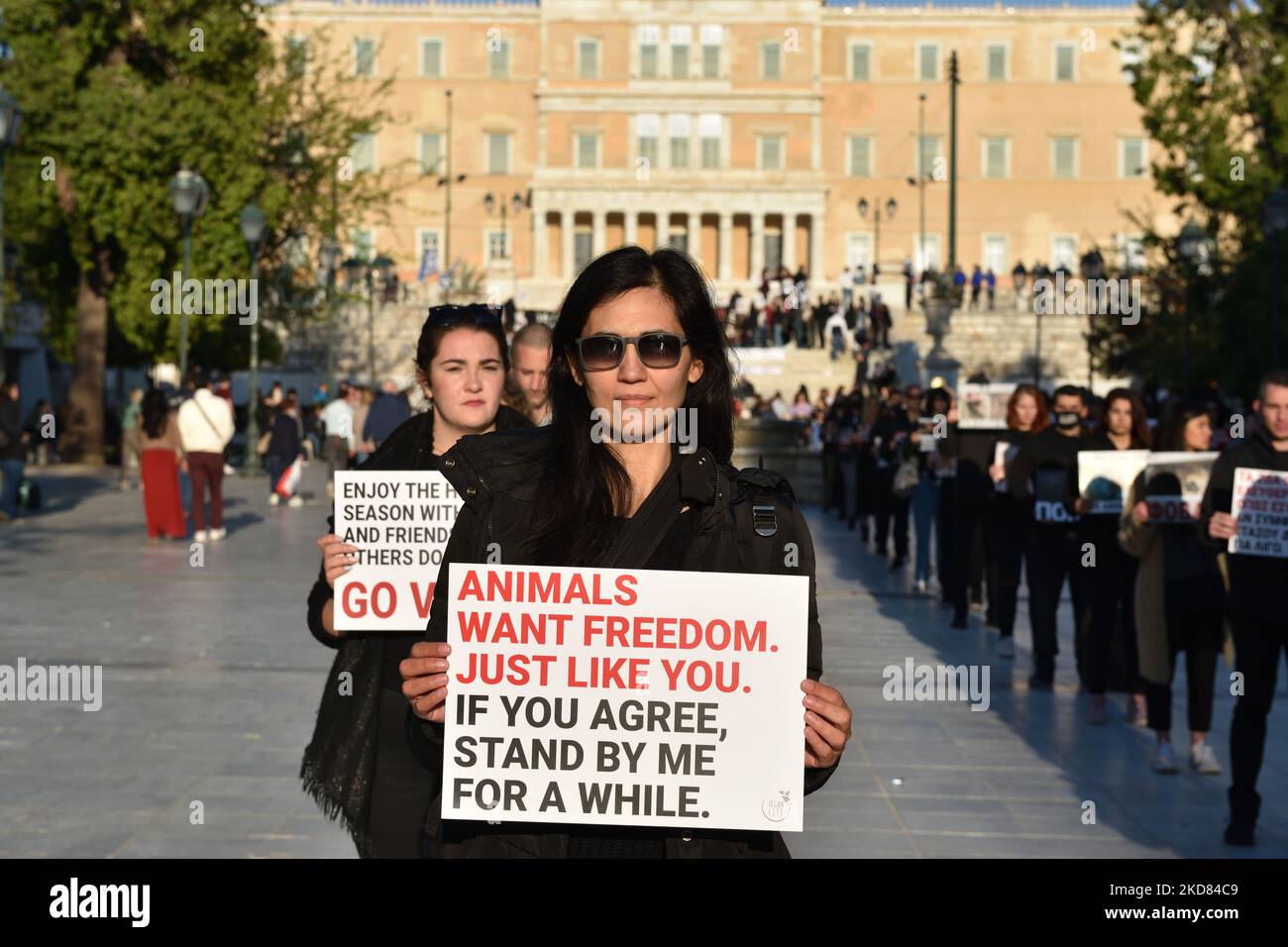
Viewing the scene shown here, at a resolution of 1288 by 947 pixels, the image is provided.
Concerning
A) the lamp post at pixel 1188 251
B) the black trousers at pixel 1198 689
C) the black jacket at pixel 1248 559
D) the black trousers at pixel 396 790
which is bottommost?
the black trousers at pixel 1198 689

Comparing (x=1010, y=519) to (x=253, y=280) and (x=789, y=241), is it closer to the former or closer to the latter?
(x=253, y=280)

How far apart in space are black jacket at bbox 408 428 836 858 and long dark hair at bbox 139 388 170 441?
1677cm

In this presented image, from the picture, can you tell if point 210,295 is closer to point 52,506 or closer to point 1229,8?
point 52,506

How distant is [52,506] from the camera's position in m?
25.2

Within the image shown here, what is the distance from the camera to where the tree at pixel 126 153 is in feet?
106

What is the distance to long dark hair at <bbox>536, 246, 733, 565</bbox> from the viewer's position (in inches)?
124

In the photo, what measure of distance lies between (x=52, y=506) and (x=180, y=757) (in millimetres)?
17668

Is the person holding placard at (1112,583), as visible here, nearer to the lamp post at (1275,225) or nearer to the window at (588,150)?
the lamp post at (1275,225)

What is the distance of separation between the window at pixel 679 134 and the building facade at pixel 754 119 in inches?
3.8

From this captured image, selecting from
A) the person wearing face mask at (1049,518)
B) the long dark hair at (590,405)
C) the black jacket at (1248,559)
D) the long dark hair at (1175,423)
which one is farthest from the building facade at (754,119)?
the long dark hair at (590,405)

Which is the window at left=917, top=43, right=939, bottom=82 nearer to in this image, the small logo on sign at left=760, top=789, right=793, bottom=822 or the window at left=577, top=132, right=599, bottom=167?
the window at left=577, top=132, right=599, bottom=167

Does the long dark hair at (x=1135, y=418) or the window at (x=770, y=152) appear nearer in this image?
the long dark hair at (x=1135, y=418)

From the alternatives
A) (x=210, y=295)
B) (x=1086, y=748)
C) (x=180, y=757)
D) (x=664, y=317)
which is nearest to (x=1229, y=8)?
(x=210, y=295)

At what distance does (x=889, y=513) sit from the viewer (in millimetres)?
19312
